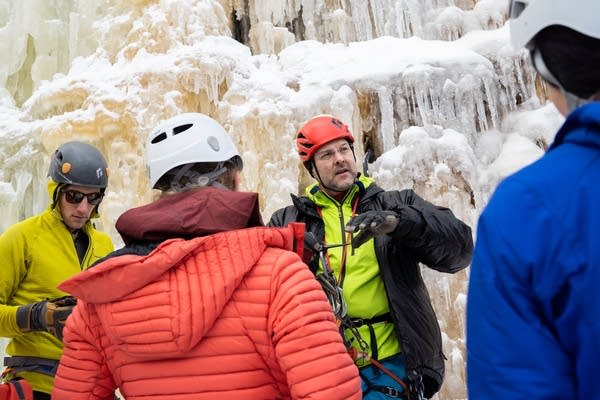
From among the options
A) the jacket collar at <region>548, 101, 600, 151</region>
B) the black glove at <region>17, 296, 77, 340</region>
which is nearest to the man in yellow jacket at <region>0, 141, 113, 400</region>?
the black glove at <region>17, 296, 77, 340</region>

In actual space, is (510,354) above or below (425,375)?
above

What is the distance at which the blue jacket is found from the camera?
2.35 ft

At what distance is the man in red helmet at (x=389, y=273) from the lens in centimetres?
223

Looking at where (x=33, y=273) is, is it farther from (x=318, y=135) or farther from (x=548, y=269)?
(x=548, y=269)

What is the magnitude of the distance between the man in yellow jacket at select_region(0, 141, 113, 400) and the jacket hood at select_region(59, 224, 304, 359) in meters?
1.07

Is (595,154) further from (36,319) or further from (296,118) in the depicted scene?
(296,118)

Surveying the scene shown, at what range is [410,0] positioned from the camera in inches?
347

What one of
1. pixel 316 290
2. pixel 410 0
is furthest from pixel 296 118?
pixel 316 290

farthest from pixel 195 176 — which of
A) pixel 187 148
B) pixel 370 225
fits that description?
pixel 370 225

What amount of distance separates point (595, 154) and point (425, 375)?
169 centimetres

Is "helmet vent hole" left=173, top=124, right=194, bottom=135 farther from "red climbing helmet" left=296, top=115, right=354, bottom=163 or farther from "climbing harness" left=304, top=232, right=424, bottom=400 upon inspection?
"red climbing helmet" left=296, top=115, right=354, bottom=163

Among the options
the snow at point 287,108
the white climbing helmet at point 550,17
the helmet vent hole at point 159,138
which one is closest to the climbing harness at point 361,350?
the helmet vent hole at point 159,138

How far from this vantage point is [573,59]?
32.4 inches

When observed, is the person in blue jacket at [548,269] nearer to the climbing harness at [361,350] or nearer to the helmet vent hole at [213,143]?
the helmet vent hole at [213,143]
